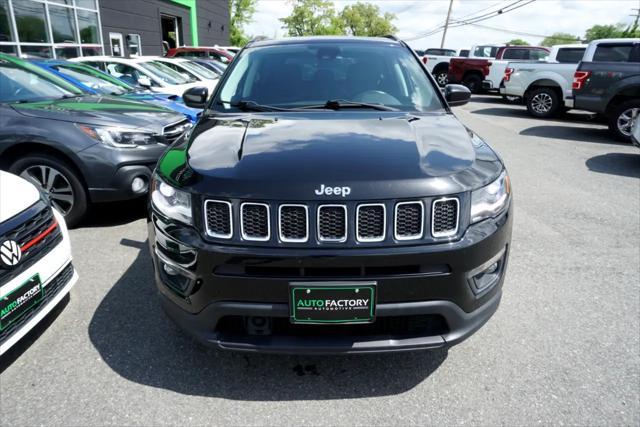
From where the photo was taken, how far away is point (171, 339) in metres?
2.68

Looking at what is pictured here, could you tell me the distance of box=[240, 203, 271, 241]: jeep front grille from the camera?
194 cm

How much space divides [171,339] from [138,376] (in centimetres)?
33

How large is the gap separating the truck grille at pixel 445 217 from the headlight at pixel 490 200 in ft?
0.36

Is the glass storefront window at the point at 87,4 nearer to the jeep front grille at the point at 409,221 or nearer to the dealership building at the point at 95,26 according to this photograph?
the dealership building at the point at 95,26

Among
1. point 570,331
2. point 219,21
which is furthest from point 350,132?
point 219,21

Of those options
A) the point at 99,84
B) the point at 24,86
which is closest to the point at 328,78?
the point at 24,86

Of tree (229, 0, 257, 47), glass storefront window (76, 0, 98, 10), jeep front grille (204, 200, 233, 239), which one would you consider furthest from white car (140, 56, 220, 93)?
tree (229, 0, 257, 47)

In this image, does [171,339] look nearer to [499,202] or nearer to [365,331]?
[365,331]

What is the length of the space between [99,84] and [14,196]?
4.67m

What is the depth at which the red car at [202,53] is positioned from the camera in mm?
16875

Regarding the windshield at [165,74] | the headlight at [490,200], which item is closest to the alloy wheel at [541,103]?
the windshield at [165,74]

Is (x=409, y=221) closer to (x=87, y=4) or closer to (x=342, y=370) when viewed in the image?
(x=342, y=370)

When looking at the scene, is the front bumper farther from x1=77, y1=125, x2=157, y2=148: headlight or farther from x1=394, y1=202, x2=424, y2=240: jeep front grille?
x1=77, y1=125, x2=157, y2=148: headlight

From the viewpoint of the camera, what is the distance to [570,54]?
42.4 ft
